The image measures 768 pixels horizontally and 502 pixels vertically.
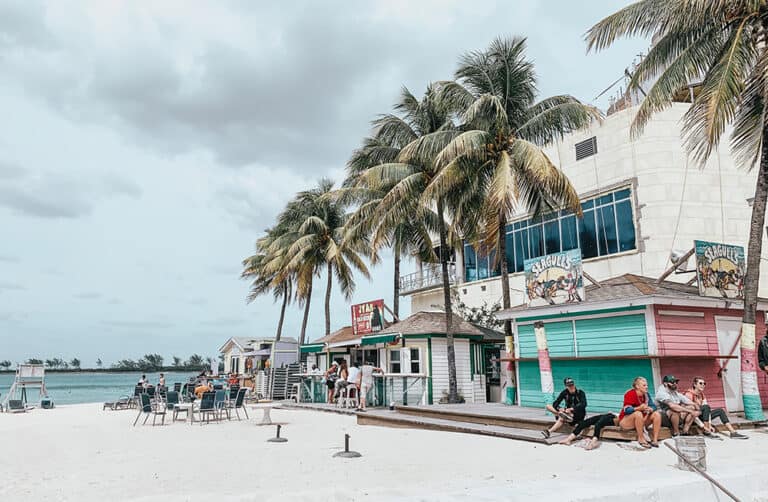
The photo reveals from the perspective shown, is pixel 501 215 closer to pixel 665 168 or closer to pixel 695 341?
pixel 695 341

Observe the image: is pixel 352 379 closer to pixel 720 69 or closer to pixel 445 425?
pixel 445 425

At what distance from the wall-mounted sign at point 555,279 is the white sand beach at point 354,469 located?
4.08 meters

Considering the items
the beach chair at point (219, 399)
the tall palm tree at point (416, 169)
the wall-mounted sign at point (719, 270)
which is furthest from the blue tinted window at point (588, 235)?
Answer: the beach chair at point (219, 399)

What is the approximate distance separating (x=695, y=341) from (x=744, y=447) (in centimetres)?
359

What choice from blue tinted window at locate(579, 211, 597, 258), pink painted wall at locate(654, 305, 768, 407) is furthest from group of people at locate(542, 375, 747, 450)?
blue tinted window at locate(579, 211, 597, 258)

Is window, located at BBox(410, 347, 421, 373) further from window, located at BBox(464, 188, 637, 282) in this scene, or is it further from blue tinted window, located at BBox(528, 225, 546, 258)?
blue tinted window, located at BBox(528, 225, 546, 258)

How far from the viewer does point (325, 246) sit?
30.2m

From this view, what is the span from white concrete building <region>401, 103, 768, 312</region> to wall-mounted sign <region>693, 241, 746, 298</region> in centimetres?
638

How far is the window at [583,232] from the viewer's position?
21438mm

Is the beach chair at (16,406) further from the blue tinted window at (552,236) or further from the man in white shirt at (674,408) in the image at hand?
the man in white shirt at (674,408)

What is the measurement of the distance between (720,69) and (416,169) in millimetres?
10126

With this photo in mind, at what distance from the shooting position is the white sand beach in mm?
6621

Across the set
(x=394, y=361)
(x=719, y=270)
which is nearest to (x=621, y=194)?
(x=719, y=270)

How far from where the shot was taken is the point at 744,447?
938 cm
